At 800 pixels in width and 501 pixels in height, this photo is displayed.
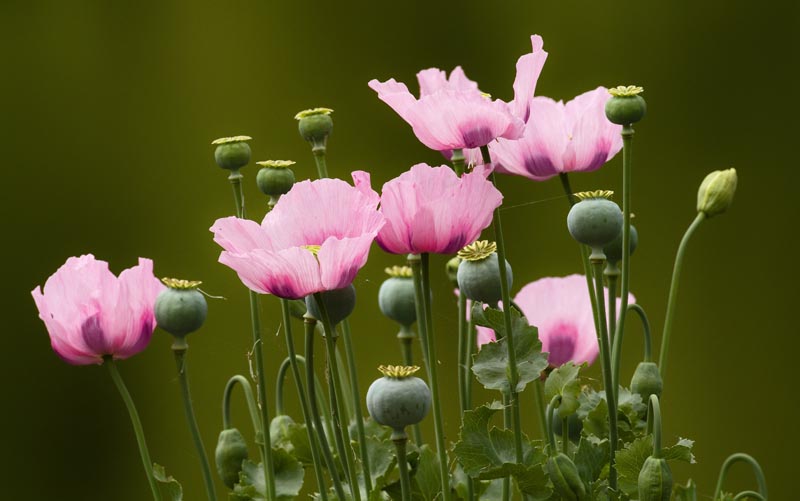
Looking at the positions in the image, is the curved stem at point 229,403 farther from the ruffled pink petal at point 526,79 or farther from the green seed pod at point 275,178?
the ruffled pink petal at point 526,79

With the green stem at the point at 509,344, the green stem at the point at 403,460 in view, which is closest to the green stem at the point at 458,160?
the green stem at the point at 509,344

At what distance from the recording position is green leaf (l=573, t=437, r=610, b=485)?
21.2 inches

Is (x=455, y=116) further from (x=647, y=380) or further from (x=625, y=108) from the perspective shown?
(x=647, y=380)

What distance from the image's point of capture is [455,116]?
0.49 m

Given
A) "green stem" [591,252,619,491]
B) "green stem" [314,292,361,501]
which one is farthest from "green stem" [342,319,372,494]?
"green stem" [591,252,619,491]

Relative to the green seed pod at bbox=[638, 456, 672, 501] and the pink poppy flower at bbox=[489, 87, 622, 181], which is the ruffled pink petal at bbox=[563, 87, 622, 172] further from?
the green seed pod at bbox=[638, 456, 672, 501]

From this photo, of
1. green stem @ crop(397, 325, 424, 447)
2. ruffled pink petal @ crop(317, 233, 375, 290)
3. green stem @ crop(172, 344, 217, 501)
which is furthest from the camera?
green stem @ crop(397, 325, 424, 447)

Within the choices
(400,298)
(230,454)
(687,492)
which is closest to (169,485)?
(230,454)

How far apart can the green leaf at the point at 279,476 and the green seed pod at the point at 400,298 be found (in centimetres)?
10

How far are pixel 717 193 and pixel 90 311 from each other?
0.31m

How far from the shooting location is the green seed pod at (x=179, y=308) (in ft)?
1.79

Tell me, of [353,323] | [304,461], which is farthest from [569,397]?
[353,323]

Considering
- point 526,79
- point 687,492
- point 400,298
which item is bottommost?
point 687,492

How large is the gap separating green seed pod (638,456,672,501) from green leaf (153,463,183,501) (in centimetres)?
23
